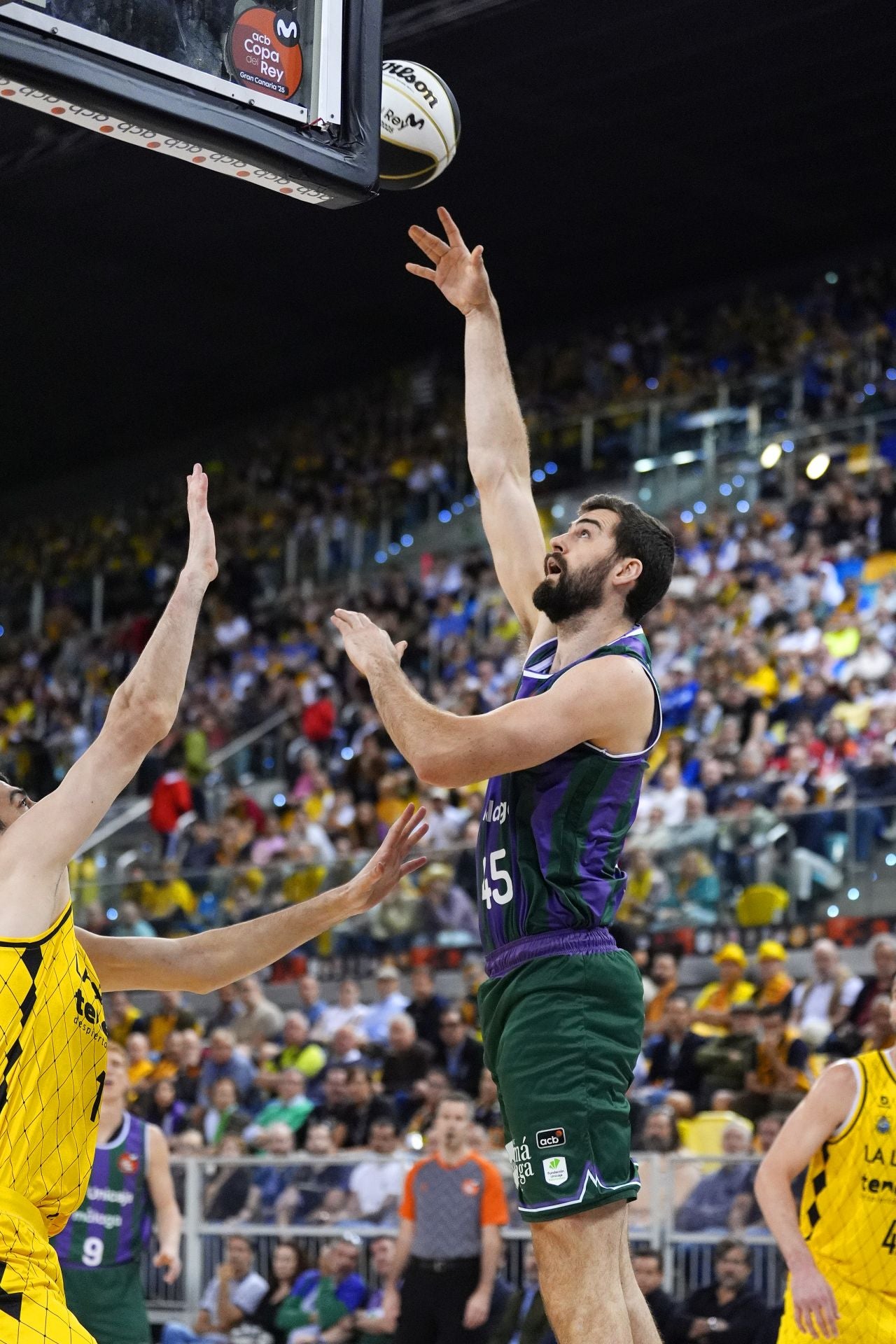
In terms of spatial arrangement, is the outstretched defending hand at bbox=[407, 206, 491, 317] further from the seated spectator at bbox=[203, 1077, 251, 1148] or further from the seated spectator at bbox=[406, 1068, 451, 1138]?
the seated spectator at bbox=[203, 1077, 251, 1148]

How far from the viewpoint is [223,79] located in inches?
198

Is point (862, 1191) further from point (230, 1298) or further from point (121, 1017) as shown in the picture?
point (121, 1017)

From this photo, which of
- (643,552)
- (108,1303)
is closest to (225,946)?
(643,552)

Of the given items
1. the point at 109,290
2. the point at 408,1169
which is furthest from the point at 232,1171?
the point at 109,290

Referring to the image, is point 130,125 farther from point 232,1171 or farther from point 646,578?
point 232,1171

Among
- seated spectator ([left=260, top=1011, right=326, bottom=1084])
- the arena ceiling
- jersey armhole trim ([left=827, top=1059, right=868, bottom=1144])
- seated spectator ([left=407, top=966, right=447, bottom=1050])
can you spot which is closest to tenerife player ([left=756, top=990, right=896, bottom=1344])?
jersey armhole trim ([left=827, top=1059, right=868, bottom=1144])

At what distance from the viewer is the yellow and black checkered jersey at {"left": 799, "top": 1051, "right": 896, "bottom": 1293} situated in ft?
20.2

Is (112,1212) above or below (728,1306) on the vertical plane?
above

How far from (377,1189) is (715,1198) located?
8.26 feet

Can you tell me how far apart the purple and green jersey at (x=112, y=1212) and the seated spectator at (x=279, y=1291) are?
291 cm

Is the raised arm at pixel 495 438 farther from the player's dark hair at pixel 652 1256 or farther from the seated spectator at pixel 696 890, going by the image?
the seated spectator at pixel 696 890

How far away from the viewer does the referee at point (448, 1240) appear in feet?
34.6

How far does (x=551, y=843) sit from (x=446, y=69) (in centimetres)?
1769

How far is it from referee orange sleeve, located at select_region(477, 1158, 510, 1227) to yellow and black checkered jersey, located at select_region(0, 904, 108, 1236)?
21.5 ft
